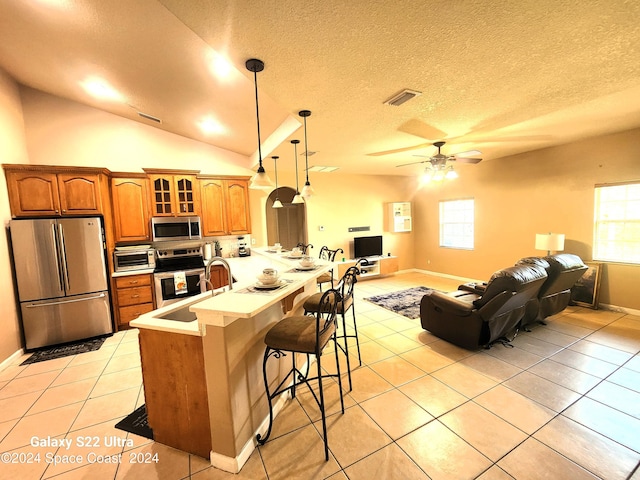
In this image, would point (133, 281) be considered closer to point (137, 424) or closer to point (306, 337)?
point (137, 424)

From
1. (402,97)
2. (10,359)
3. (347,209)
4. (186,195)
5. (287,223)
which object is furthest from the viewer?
(287,223)

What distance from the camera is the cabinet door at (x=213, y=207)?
15.4 feet

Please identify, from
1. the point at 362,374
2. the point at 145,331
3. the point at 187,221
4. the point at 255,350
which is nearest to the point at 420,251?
the point at 362,374

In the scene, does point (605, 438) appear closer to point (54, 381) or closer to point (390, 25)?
point (390, 25)

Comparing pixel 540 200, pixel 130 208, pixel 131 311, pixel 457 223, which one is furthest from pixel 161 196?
pixel 540 200

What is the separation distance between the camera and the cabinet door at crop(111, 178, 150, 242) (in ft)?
13.5

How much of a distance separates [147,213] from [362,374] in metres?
4.16

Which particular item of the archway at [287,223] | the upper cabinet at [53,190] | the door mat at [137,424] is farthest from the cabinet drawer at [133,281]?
the archway at [287,223]

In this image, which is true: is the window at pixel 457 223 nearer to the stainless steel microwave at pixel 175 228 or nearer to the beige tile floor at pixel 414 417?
the beige tile floor at pixel 414 417

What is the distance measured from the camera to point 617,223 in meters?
4.05

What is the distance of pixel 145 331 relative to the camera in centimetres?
176

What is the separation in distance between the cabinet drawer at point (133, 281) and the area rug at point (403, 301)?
12.6ft

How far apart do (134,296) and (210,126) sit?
2899 mm

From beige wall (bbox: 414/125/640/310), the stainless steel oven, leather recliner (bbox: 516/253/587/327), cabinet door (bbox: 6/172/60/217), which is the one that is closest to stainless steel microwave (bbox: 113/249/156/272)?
the stainless steel oven
